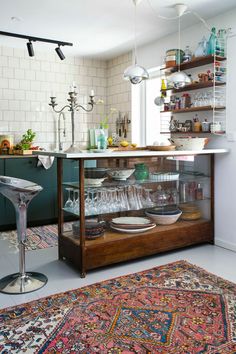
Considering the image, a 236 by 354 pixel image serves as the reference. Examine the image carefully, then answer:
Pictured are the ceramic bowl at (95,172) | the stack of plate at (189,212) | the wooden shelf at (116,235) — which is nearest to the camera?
the ceramic bowl at (95,172)

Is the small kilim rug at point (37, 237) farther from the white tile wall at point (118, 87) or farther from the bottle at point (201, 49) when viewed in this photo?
the bottle at point (201, 49)

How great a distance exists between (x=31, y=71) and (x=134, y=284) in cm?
369

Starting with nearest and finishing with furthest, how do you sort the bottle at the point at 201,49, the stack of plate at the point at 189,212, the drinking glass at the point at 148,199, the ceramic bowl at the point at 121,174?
the ceramic bowl at the point at 121,174 → the drinking glass at the point at 148,199 → the bottle at the point at 201,49 → the stack of plate at the point at 189,212

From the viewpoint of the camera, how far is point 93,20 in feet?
12.5

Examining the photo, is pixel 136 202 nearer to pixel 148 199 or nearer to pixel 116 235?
pixel 148 199

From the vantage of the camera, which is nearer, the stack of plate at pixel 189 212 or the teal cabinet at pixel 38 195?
the stack of plate at pixel 189 212

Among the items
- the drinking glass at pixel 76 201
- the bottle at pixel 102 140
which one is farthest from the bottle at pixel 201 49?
the drinking glass at pixel 76 201

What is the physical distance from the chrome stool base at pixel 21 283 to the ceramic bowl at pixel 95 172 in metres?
0.96

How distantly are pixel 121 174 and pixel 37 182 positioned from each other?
74.8 inches

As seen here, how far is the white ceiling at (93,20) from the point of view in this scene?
133 inches

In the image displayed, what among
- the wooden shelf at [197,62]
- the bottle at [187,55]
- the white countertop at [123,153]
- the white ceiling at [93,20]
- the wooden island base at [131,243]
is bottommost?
the wooden island base at [131,243]

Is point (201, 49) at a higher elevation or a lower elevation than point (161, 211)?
higher

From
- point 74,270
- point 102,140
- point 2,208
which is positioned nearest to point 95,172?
point 102,140

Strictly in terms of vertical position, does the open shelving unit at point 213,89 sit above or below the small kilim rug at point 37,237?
above
